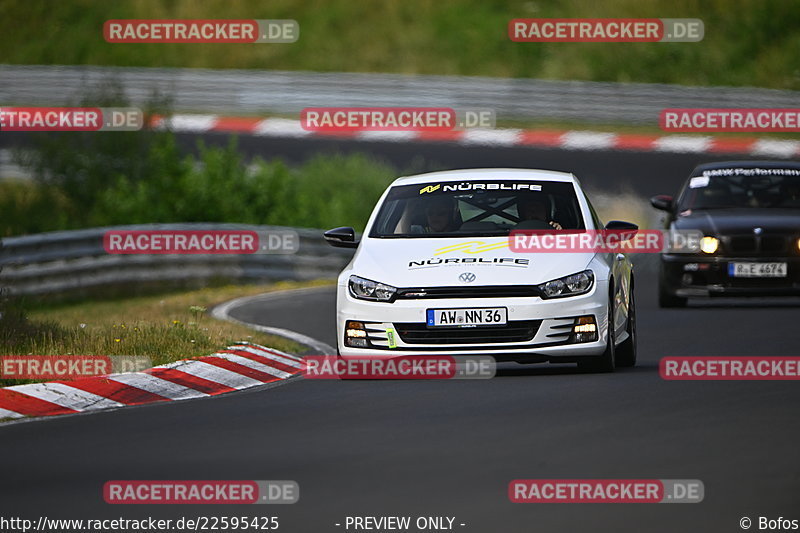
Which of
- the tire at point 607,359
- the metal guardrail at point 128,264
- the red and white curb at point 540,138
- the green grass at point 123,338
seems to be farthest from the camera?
the red and white curb at point 540,138

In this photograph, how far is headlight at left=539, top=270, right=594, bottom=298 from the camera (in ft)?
40.4

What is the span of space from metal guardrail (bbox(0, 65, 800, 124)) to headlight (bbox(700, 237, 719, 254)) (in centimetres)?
1593

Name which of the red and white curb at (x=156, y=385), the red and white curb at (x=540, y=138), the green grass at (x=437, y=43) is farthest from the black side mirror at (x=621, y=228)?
the green grass at (x=437, y=43)

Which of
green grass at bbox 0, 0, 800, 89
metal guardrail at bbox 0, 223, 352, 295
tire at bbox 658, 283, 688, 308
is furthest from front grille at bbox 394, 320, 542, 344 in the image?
green grass at bbox 0, 0, 800, 89

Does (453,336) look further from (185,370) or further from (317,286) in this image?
(317,286)

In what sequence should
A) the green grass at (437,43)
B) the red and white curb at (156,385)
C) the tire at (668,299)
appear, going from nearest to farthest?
the red and white curb at (156,385), the tire at (668,299), the green grass at (437,43)

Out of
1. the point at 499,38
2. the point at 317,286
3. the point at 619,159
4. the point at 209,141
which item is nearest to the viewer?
the point at 317,286

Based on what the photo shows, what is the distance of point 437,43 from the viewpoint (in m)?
45.6

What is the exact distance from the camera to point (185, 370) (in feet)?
41.7

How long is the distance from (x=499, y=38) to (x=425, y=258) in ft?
110

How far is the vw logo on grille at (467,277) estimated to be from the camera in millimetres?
12273

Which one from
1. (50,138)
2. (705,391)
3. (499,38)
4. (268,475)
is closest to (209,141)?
(50,138)

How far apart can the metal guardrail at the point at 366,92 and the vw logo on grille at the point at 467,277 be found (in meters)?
23.1

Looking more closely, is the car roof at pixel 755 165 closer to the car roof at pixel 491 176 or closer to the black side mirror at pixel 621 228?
the car roof at pixel 491 176
